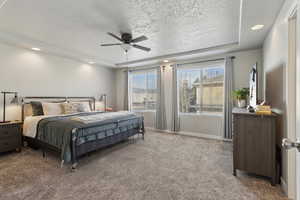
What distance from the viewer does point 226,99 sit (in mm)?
4039

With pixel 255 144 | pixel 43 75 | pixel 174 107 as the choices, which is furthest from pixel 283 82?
pixel 43 75

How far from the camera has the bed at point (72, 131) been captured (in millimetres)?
2527

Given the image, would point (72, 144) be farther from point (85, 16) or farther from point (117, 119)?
point (85, 16)

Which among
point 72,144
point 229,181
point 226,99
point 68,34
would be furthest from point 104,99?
point 229,181

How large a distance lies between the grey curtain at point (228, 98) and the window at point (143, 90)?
2508mm

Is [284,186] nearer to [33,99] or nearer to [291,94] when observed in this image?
[291,94]

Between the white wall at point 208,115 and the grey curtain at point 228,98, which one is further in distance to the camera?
the grey curtain at point 228,98

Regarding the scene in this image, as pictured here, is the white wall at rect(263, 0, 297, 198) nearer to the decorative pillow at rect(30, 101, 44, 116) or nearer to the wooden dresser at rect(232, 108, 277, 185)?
the wooden dresser at rect(232, 108, 277, 185)

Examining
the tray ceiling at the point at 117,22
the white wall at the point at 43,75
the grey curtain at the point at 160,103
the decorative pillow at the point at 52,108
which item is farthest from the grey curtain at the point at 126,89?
the decorative pillow at the point at 52,108

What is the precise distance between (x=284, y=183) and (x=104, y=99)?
5.62 m

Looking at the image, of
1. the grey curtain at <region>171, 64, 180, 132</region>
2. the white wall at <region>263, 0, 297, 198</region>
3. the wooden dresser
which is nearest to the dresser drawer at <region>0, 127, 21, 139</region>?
the grey curtain at <region>171, 64, 180, 132</region>

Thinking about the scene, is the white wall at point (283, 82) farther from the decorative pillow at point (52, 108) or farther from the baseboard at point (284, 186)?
the decorative pillow at point (52, 108)

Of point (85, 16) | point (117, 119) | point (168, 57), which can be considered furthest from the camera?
point (168, 57)

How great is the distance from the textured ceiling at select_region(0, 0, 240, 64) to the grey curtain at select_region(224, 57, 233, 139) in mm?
743
